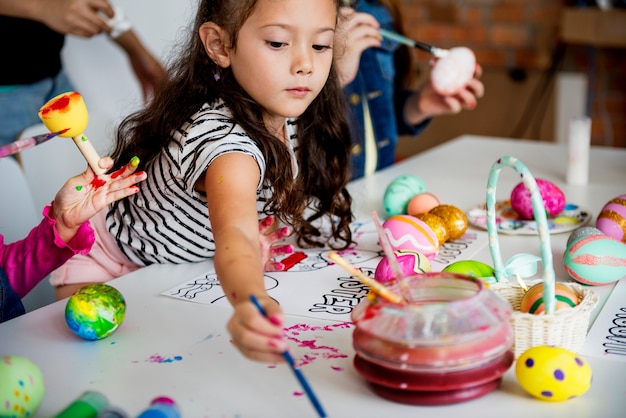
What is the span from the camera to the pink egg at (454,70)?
1757 mm

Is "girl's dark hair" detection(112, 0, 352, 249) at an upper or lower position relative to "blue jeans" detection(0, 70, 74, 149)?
upper

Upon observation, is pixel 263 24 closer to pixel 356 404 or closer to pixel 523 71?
pixel 356 404

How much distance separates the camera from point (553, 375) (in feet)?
2.56

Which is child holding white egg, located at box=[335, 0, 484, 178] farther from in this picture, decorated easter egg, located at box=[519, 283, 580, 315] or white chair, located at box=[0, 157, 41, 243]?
decorated easter egg, located at box=[519, 283, 580, 315]

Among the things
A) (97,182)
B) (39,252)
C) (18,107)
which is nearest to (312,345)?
(97,182)

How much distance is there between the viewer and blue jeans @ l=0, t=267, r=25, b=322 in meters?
1.17

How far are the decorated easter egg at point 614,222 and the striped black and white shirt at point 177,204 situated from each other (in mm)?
510

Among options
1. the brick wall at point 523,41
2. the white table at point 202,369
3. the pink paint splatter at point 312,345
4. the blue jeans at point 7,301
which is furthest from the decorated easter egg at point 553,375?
the brick wall at point 523,41

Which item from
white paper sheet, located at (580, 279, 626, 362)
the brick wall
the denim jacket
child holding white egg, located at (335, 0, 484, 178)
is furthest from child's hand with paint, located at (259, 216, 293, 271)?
the brick wall

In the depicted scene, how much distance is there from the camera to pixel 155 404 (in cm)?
74

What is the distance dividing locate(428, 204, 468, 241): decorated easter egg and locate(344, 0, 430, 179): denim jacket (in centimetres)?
69

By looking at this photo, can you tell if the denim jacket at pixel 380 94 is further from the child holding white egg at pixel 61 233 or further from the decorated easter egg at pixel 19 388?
the decorated easter egg at pixel 19 388

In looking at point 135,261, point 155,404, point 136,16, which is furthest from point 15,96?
point 155,404

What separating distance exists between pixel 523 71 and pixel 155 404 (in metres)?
3.14
